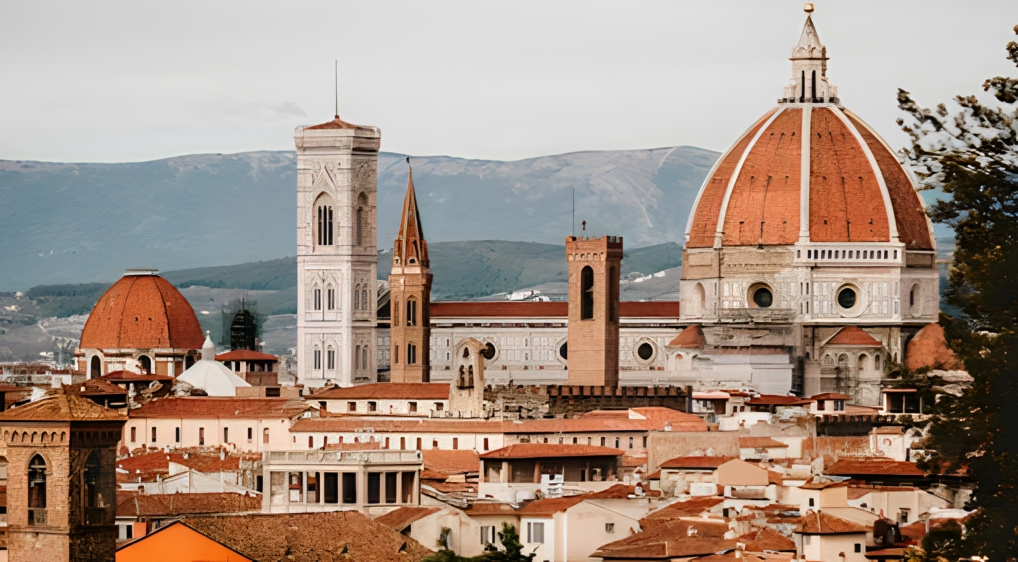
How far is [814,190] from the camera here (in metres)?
109

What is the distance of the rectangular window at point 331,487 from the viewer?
51312 millimetres

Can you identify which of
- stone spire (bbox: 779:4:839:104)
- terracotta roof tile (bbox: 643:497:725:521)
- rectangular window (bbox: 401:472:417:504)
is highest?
stone spire (bbox: 779:4:839:104)

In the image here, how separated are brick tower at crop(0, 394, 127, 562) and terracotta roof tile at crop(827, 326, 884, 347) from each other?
225 ft


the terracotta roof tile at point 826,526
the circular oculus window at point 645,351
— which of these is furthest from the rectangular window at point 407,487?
the circular oculus window at point 645,351

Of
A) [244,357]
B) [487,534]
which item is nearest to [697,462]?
[487,534]

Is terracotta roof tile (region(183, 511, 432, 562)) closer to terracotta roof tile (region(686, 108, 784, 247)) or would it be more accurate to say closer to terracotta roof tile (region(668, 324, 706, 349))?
terracotta roof tile (region(668, 324, 706, 349))

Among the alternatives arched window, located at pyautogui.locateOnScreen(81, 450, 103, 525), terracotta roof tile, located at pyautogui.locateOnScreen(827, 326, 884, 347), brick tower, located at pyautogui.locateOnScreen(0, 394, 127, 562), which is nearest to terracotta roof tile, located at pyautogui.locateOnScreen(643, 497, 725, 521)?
arched window, located at pyautogui.locateOnScreen(81, 450, 103, 525)

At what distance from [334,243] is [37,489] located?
78695 mm

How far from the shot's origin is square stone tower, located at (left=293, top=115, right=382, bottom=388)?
115375 mm

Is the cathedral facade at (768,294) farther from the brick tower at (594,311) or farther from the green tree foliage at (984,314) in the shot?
the green tree foliage at (984,314)

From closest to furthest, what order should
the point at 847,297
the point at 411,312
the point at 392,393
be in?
the point at 392,393
the point at 411,312
the point at 847,297

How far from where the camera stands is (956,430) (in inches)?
1164

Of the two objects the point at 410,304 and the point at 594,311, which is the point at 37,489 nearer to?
the point at 594,311

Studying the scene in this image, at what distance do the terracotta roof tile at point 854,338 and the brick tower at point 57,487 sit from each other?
2699 inches
